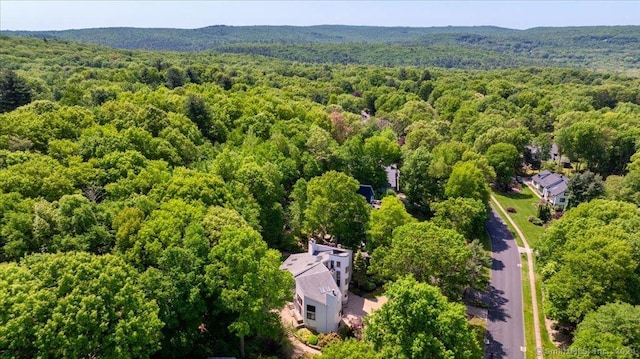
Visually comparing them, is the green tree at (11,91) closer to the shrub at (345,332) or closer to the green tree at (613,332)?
the shrub at (345,332)

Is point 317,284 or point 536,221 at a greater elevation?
point 317,284

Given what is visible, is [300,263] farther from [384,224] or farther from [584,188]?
[584,188]

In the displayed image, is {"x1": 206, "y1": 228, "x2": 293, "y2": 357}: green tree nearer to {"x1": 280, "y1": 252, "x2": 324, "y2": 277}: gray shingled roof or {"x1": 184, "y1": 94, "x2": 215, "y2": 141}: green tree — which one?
{"x1": 280, "y1": 252, "x2": 324, "y2": 277}: gray shingled roof

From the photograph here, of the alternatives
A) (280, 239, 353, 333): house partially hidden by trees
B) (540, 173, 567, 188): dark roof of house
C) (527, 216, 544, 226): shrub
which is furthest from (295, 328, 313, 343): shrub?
(540, 173, 567, 188): dark roof of house

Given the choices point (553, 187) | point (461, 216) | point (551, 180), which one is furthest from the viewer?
Answer: point (551, 180)

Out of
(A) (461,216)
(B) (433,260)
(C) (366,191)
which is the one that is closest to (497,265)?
(A) (461,216)

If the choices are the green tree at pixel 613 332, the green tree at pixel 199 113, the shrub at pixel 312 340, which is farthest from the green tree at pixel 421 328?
the green tree at pixel 199 113
